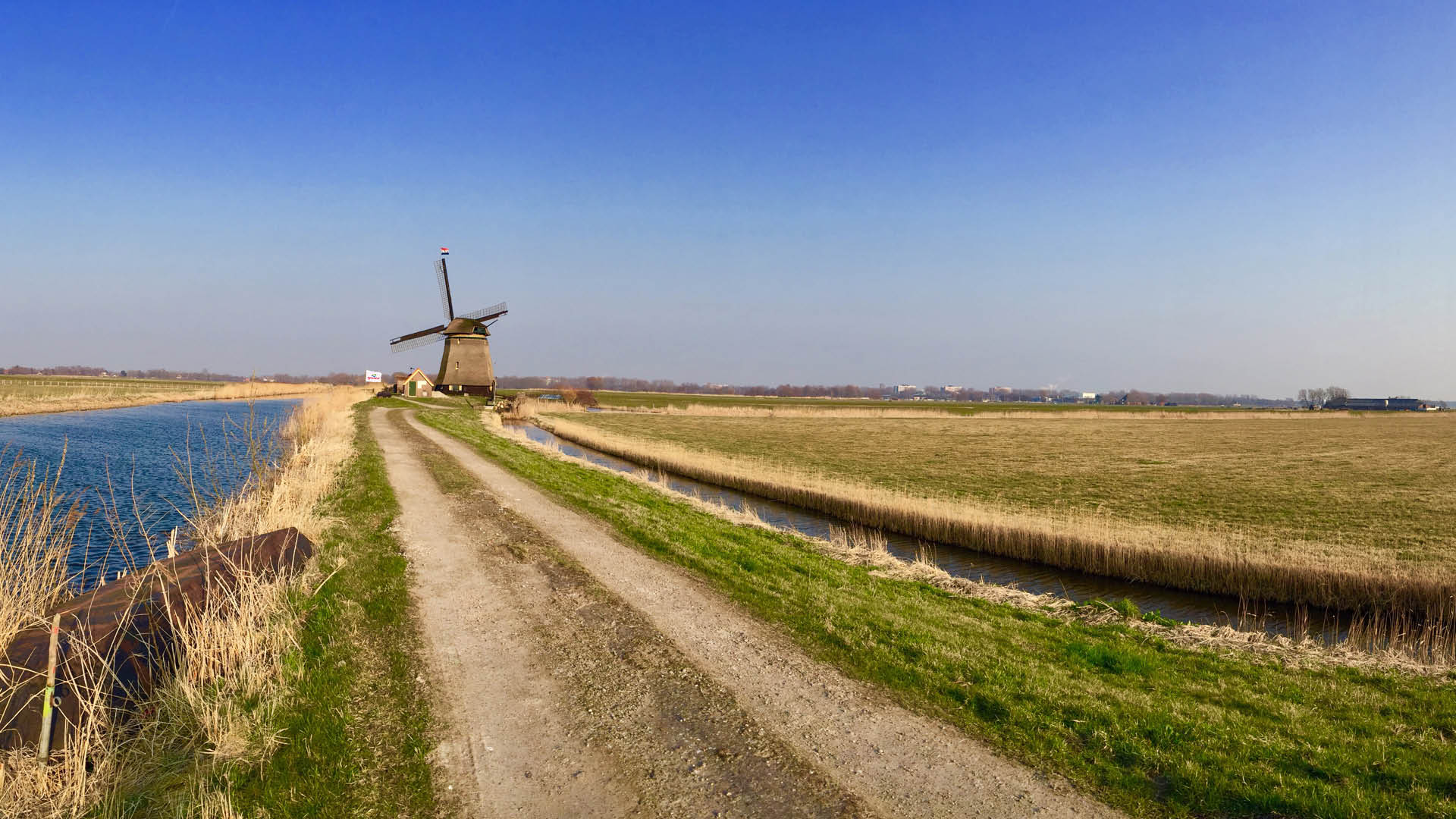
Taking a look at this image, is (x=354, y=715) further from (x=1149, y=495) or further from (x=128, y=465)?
(x=1149, y=495)

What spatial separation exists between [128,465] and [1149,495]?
37854 mm

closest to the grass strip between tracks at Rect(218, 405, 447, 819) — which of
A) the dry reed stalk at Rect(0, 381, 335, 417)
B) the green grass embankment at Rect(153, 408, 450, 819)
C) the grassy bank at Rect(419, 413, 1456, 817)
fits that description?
the green grass embankment at Rect(153, 408, 450, 819)

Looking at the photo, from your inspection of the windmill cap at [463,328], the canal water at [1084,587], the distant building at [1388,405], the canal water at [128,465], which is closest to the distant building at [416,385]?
the windmill cap at [463,328]

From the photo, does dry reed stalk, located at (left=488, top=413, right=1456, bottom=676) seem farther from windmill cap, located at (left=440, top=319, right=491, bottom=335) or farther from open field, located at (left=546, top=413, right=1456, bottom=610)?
windmill cap, located at (left=440, top=319, right=491, bottom=335)

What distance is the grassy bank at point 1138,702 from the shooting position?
5.63 meters

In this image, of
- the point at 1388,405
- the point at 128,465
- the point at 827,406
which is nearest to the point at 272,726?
the point at 128,465

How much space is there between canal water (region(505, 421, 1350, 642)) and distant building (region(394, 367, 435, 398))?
63.5 metres

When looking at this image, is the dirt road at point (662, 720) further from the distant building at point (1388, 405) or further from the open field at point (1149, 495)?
the distant building at point (1388, 405)

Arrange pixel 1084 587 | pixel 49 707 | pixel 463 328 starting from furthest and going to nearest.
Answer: pixel 463 328 < pixel 1084 587 < pixel 49 707

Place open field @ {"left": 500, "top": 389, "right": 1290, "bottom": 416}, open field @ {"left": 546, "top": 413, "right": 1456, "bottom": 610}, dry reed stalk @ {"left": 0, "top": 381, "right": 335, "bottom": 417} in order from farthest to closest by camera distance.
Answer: open field @ {"left": 500, "top": 389, "right": 1290, "bottom": 416} < dry reed stalk @ {"left": 0, "top": 381, "right": 335, "bottom": 417} < open field @ {"left": 546, "top": 413, "right": 1456, "bottom": 610}

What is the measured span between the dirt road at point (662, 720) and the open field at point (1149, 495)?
39.1ft

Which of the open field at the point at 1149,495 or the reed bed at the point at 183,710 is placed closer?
the reed bed at the point at 183,710

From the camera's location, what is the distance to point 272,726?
6.36 metres

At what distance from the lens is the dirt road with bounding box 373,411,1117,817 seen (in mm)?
5398
